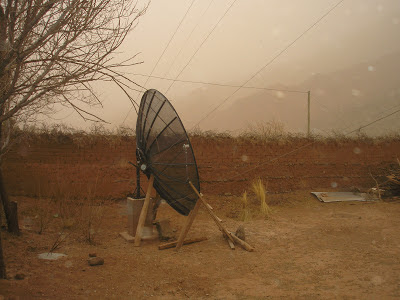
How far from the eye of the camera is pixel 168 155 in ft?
22.3

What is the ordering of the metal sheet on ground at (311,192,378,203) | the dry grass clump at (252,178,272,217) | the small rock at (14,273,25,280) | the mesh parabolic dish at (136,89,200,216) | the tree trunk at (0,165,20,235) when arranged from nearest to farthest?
1. the small rock at (14,273,25,280)
2. the tree trunk at (0,165,20,235)
3. the mesh parabolic dish at (136,89,200,216)
4. the dry grass clump at (252,178,272,217)
5. the metal sheet on ground at (311,192,378,203)

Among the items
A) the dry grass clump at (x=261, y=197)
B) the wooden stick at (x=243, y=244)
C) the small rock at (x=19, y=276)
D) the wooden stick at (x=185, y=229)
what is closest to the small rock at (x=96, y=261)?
the small rock at (x=19, y=276)

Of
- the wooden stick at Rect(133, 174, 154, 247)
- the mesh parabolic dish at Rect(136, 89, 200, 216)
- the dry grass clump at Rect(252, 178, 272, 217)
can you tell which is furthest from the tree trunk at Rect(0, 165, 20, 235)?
the dry grass clump at Rect(252, 178, 272, 217)

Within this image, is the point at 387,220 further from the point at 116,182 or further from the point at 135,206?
the point at 116,182

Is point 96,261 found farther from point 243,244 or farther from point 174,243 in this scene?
point 243,244

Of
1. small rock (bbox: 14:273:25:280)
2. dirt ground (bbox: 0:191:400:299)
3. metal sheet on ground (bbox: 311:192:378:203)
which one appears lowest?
dirt ground (bbox: 0:191:400:299)

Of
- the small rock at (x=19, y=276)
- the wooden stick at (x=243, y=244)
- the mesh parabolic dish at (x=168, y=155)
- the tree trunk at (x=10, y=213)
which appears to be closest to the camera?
the small rock at (x=19, y=276)

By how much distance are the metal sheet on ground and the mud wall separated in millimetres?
822

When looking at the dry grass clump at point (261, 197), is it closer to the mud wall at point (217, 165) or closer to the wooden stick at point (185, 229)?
the mud wall at point (217, 165)

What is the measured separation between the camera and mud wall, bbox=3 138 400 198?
9.77 m

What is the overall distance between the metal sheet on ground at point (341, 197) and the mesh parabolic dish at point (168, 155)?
266 inches

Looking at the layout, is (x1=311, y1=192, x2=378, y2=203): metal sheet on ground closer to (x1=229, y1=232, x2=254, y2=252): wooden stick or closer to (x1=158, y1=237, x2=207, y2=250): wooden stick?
(x1=229, y1=232, x2=254, y2=252): wooden stick

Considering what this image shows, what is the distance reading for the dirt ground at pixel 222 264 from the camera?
166 inches

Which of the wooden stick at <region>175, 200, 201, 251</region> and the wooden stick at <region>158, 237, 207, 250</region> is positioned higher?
the wooden stick at <region>175, 200, 201, 251</region>
